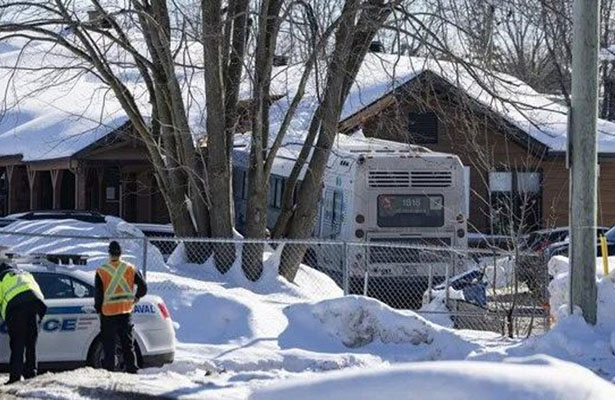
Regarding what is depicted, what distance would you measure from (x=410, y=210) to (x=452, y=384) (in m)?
21.4

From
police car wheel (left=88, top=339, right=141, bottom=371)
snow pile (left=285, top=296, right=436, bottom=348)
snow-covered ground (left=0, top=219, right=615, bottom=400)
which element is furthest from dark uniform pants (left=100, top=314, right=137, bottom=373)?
snow pile (left=285, top=296, right=436, bottom=348)

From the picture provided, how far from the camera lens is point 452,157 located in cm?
2783

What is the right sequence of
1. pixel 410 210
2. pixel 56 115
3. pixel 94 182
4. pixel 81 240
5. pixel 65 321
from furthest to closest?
pixel 56 115 → pixel 94 182 → pixel 410 210 → pixel 81 240 → pixel 65 321

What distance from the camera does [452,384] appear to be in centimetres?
634

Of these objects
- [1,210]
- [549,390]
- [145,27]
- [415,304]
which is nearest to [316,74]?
[145,27]

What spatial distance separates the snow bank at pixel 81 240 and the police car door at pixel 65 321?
→ 237 centimetres

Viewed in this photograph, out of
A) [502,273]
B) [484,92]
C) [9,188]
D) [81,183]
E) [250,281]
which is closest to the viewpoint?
[502,273]

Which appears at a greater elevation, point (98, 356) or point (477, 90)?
point (477, 90)

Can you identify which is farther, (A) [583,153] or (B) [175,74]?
(B) [175,74]

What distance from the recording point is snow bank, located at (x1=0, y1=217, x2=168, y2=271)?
20072 millimetres

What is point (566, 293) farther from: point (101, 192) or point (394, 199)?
point (101, 192)

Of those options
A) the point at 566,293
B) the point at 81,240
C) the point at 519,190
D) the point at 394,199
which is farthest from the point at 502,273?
the point at 519,190

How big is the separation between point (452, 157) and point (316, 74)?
8546 millimetres

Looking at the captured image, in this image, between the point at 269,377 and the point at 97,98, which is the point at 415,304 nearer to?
the point at 269,377
